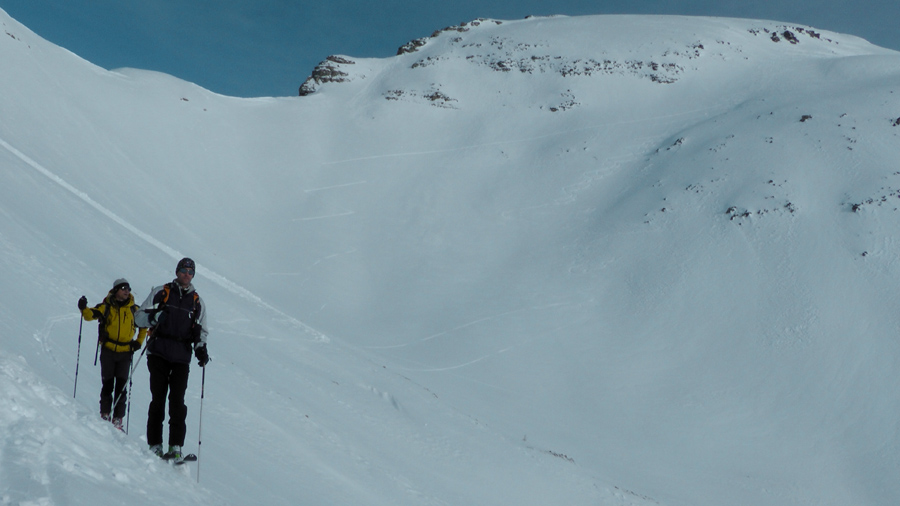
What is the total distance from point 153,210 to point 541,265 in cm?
2244

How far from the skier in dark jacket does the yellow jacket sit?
5.45 feet

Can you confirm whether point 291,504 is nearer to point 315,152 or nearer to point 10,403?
point 10,403

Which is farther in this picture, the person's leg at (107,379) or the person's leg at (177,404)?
the person's leg at (107,379)

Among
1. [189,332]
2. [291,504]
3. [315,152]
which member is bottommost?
[291,504]

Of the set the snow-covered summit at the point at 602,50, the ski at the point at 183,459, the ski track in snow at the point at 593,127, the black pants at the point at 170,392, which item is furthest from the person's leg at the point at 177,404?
the snow-covered summit at the point at 602,50

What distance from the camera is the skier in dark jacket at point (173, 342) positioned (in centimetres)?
603

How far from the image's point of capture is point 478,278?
1441 inches

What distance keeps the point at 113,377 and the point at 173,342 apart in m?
2.22

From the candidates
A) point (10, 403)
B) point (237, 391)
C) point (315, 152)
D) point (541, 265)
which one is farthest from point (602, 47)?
point (10, 403)

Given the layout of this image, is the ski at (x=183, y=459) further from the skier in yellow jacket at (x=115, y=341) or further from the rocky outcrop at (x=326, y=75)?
the rocky outcrop at (x=326, y=75)

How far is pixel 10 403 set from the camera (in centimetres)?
520

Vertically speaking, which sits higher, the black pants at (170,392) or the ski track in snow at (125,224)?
the ski track in snow at (125,224)

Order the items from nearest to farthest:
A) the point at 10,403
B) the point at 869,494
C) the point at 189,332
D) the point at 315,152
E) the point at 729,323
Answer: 1. the point at 10,403
2. the point at 189,332
3. the point at 869,494
4. the point at 729,323
5. the point at 315,152

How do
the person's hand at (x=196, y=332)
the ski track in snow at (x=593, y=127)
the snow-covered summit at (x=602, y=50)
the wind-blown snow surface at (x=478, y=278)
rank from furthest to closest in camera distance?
the snow-covered summit at (x=602, y=50), the ski track in snow at (x=593, y=127), the wind-blown snow surface at (x=478, y=278), the person's hand at (x=196, y=332)
